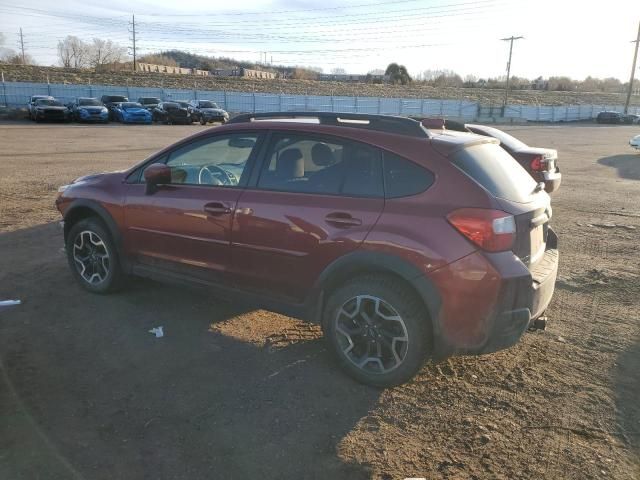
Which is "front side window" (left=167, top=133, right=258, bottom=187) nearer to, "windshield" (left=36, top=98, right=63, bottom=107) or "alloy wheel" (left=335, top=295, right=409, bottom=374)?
"alloy wheel" (left=335, top=295, right=409, bottom=374)

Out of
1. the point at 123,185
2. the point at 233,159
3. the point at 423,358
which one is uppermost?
the point at 233,159

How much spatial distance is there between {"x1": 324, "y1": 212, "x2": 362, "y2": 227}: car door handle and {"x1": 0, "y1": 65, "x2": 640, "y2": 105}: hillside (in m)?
58.3

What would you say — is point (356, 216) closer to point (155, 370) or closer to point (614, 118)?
point (155, 370)

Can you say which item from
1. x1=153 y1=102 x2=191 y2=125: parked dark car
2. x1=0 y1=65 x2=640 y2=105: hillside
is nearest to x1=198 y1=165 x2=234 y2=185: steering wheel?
x1=153 y1=102 x2=191 y2=125: parked dark car

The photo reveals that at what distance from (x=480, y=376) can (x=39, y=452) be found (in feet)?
9.19

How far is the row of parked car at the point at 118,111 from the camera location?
33031 mm

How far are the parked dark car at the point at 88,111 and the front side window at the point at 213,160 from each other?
31.9 m

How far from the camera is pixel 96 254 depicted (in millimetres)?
5117

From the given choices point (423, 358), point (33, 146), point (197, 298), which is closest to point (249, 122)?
point (197, 298)

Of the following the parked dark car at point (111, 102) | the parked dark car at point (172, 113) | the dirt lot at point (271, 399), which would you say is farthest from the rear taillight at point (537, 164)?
the parked dark car at point (111, 102)

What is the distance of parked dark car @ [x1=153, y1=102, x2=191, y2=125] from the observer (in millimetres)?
35188

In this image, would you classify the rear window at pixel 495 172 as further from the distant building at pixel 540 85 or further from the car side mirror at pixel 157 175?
the distant building at pixel 540 85

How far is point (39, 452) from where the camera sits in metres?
2.85

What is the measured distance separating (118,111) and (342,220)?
1398 inches
